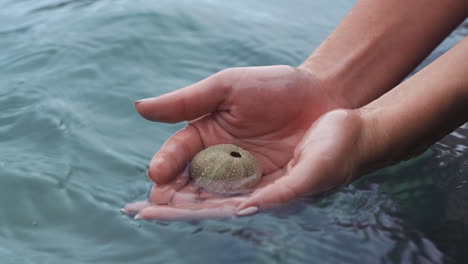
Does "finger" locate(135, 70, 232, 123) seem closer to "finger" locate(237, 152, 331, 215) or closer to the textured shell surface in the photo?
the textured shell surface

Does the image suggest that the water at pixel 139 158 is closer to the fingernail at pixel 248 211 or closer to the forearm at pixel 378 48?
the fingernail at pixel 248 211

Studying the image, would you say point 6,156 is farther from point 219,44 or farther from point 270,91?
point 219,44

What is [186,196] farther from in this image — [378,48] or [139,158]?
[378,48]

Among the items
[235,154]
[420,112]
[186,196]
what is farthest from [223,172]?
[420,112]

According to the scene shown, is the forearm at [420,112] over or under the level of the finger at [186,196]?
over

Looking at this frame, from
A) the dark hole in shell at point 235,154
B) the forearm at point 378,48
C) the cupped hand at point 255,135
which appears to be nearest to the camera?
the cupped hand at point 255,135

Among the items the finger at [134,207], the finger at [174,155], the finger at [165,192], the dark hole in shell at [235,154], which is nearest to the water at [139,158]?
the finger at [134,207]

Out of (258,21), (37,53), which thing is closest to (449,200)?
(258,21)

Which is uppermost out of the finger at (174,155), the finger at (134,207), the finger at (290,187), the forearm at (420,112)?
the forearm at (420,112)
